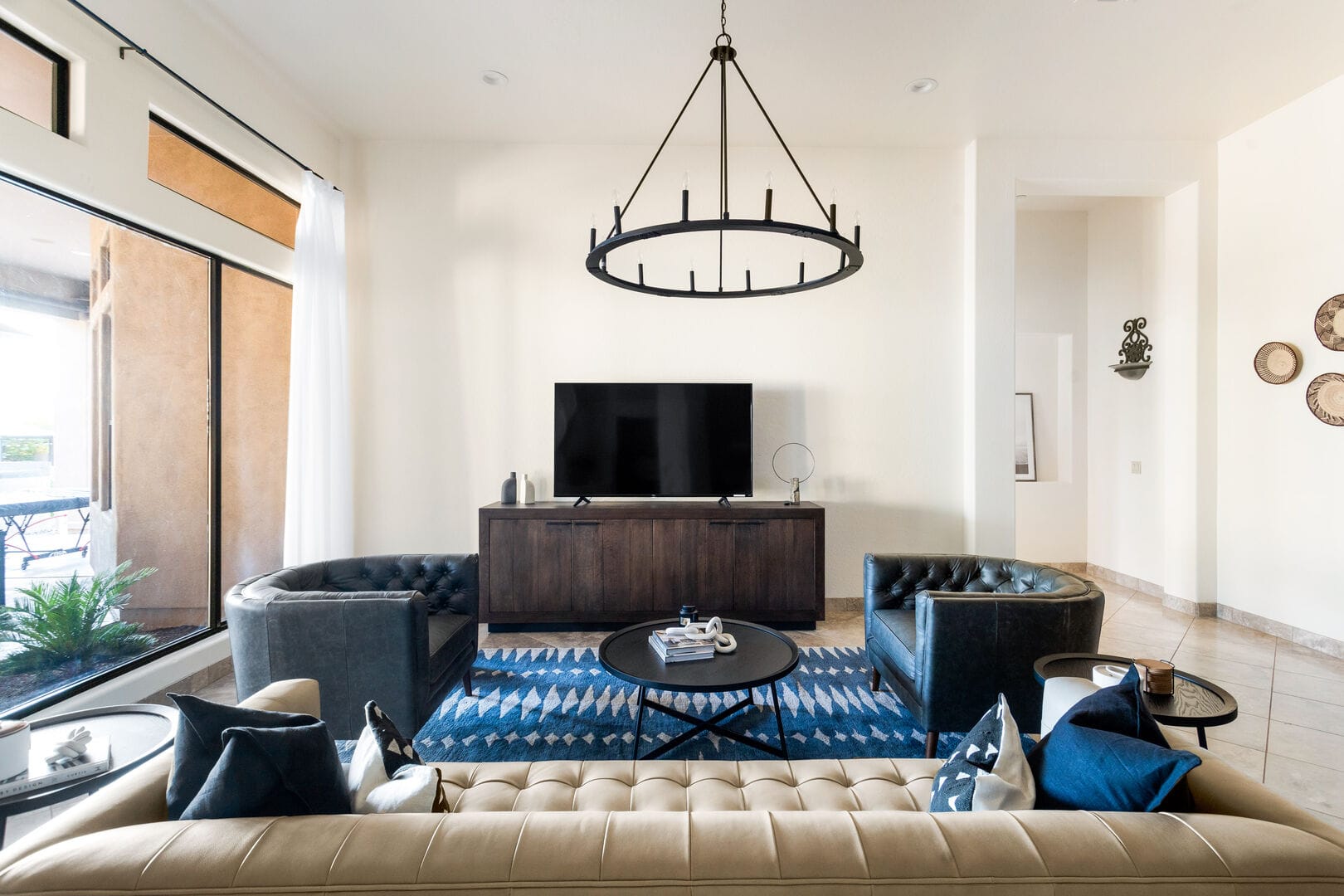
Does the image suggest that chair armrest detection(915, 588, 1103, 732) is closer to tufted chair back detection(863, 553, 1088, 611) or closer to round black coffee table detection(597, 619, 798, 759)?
round black coffee table detection(597, 619, 798, 759)

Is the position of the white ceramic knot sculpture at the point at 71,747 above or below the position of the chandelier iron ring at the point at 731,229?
below

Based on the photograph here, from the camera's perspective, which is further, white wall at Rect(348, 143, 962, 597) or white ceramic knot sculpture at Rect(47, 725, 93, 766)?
white wall at Rect(348, 143, 962, 597)

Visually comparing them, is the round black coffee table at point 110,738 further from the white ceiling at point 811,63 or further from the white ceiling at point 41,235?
the white ceiling at point 811,63

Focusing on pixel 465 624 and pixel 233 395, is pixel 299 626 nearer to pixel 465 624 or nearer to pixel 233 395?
pixel 465 624

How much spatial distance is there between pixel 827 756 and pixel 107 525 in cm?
329

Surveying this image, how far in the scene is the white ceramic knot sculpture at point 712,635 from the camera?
8.38ft

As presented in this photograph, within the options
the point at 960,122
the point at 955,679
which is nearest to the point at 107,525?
the point at 955,679

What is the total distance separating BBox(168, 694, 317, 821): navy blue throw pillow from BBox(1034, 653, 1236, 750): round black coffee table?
7.03 feet

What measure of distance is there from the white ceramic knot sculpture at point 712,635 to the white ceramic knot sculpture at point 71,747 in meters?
1.76

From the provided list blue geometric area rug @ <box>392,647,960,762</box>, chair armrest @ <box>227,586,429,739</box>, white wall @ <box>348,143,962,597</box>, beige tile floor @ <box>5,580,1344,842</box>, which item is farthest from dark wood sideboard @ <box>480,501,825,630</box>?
chair armrest @ <box>227,586,429,739</box>

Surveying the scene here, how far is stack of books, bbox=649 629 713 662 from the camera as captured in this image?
246cm

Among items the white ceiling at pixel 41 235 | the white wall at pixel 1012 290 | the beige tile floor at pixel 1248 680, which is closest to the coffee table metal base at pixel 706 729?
the beige tile floor at pixel 1248 680

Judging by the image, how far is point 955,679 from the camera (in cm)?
235

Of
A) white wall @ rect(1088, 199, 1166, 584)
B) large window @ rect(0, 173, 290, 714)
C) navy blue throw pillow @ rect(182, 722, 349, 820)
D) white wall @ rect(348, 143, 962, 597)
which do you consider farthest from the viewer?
white wall @ rect(1088, 199, 1166, 584)
